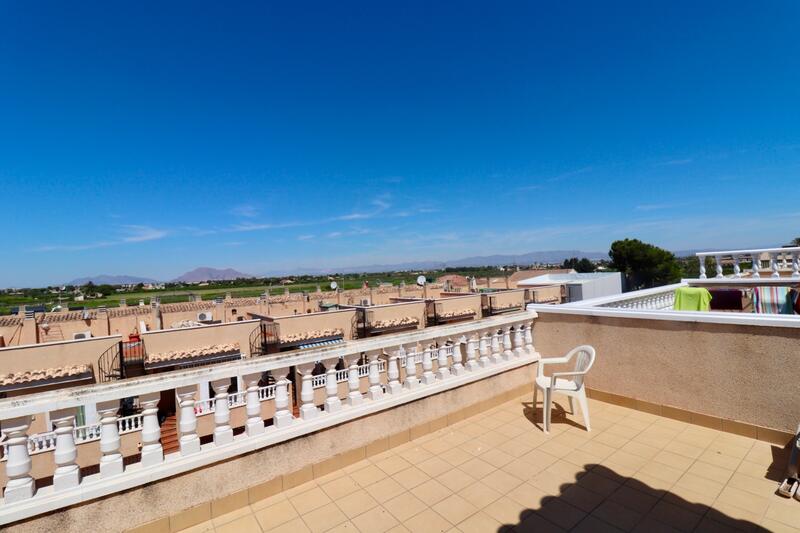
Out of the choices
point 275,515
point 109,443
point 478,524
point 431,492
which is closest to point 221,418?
point 109,443

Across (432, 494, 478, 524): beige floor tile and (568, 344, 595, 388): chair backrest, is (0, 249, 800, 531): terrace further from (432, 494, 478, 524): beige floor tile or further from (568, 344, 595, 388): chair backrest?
(568, 344, 595, 388): chair backrest

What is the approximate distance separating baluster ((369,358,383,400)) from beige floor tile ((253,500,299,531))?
1.16 m

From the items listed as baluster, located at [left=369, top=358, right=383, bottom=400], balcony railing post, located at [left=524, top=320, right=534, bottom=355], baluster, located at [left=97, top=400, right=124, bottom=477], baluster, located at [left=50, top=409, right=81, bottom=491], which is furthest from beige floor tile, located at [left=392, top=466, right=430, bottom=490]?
balcony railing post, located at [left=524, top=320, right=534, bottom=355]

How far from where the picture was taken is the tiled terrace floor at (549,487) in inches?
106

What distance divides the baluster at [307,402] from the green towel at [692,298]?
19.6ft

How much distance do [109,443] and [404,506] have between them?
219cm

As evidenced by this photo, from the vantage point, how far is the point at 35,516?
2.17 m

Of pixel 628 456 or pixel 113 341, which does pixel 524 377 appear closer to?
pixel 628 456

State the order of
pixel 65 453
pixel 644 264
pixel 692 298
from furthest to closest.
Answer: pixel 644 264 < pixel 692 298 < pixel 65 453

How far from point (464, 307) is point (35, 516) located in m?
24.6

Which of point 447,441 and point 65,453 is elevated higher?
point 65,453

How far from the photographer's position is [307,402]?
10.8 feet

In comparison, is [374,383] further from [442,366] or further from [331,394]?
[442,366]

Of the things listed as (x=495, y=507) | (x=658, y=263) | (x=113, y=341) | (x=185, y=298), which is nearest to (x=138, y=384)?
(x=495, y=507)
